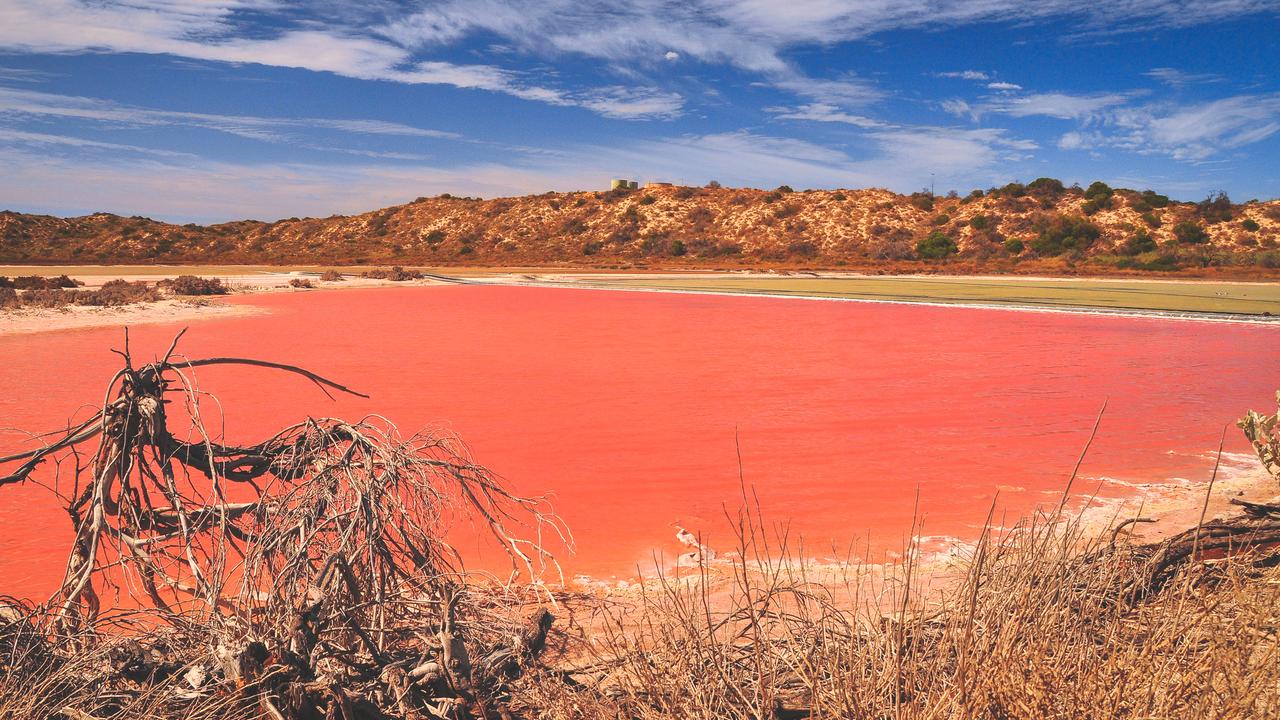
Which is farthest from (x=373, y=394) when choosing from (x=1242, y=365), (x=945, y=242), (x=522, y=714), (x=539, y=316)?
(x=945, y=242)

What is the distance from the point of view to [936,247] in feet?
189

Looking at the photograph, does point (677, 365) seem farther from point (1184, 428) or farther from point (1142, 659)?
point (1142, 659)

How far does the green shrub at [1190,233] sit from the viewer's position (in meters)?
55.5

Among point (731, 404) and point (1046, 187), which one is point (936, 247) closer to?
point (1046, 187)

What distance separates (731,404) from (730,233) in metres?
61.5

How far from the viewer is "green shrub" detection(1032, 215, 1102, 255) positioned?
56062 millimetres

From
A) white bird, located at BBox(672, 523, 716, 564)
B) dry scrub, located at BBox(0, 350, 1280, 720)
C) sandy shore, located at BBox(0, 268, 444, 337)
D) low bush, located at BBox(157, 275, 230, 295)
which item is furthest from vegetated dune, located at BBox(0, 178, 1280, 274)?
dry scrub, located at BBox(0, 350, 1280, 720)

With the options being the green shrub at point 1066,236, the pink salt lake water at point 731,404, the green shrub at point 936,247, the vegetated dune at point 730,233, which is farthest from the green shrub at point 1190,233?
the pink salt lake water at point 731,404

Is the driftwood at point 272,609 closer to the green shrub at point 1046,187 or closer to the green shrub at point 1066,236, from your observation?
the green shrub at point 1066,236

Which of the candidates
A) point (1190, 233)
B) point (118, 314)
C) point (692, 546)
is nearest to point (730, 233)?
point (1190, 233)

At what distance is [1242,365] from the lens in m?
12.7

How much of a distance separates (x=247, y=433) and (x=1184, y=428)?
9.59 m

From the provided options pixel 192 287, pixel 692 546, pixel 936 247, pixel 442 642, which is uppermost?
pixel 936 247

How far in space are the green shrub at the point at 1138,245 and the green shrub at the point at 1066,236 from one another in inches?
94.7
